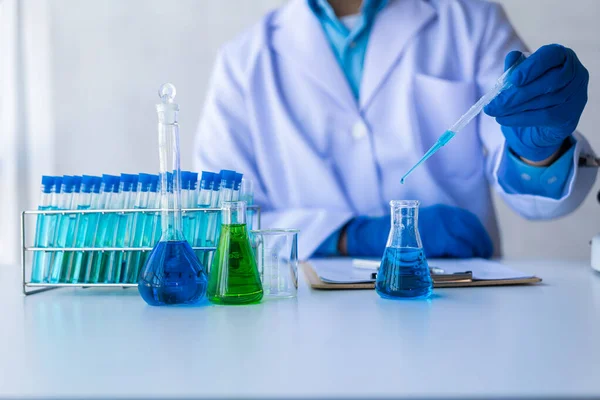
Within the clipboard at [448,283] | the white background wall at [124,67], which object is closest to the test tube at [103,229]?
the clipboard at [448,283]

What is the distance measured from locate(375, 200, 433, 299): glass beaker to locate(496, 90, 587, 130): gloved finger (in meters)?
0.38

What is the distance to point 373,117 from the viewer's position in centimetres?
183

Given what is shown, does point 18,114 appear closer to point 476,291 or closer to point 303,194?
point 303,194

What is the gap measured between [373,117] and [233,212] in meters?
1.01

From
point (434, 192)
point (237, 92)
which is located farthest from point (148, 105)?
point (434, 192)

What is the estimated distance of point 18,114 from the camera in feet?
11.1

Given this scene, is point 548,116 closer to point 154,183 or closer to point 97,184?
point 154,183

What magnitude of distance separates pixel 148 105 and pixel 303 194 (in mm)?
1921

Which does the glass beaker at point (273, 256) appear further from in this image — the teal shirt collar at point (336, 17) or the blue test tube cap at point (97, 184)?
the teal shirt collar at point (336, 17)

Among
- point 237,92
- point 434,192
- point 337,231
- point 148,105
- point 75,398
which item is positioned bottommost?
point 75,398

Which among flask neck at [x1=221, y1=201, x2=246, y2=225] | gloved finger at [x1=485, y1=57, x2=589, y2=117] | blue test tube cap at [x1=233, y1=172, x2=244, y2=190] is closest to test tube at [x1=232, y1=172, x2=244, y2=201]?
blue test tube cap at [x1=233, y1=172, x2=244, y2=190]

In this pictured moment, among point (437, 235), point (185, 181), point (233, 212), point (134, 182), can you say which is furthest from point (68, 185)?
point (437, 235)

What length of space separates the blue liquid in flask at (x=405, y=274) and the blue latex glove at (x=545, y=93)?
0.38 metres

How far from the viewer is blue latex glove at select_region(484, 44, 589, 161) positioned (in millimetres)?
1113
